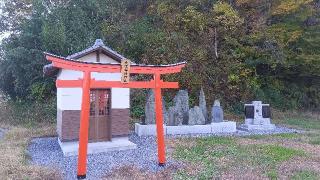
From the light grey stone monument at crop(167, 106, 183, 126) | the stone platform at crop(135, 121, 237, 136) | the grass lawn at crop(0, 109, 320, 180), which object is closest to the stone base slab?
the stone platform at crop(135, 121, 237, 136)

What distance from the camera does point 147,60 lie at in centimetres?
2139

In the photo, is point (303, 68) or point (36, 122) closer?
point (36, 122)

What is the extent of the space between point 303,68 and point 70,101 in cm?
1596

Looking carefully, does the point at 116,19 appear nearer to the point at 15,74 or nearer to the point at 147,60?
the point at 147,60

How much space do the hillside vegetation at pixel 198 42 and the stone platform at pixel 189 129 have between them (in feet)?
15.4

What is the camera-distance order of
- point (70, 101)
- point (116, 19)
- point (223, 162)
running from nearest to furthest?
point (223, 162), point (70, 101), point (116, 19)

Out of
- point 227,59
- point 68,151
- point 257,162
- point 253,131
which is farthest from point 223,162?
point 227,59

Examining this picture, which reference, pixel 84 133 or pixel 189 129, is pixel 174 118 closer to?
pixel 189 129

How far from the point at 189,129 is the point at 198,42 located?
27.6 ft

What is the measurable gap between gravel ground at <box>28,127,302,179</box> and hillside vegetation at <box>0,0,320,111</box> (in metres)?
7.59

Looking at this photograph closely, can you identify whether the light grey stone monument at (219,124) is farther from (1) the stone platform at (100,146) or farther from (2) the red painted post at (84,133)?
(2) the red painted post at (84,133)

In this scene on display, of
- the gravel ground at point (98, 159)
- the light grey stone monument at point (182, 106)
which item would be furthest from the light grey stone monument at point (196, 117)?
the gravel ground at point (98, 159)

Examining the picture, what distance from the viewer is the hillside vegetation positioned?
19.9m

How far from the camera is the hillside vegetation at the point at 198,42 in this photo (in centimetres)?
1988
